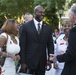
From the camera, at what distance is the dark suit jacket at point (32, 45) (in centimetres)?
653

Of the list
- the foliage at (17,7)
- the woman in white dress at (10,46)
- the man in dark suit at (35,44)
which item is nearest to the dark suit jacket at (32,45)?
the man in dark suit at (35,44)

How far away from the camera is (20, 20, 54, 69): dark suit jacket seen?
6.53 metres

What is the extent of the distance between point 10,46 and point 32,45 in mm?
533

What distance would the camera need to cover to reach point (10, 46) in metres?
6.21

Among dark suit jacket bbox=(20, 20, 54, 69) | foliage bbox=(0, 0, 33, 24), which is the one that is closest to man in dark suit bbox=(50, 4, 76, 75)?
dark suit jacket bbox=(20, 20, 54, 69)

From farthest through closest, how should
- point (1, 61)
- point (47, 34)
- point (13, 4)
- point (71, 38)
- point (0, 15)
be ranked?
point (0, 15) → point (13, 4) → point (47, 34) → point (1, 61) → point (71, 38)

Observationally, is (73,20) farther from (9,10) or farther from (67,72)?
(9,10)

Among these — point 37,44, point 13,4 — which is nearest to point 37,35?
point 37,44

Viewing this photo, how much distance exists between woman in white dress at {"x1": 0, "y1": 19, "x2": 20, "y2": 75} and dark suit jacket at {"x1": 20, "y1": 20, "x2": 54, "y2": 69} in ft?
0.67

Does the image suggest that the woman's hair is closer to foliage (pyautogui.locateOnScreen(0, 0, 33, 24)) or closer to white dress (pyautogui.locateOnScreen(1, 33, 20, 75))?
white dress (pyautogui.locateOnScreen(1, 33, 20, 75))

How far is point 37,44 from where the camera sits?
6.55 metres

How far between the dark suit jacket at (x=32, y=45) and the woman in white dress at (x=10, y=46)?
21 cm

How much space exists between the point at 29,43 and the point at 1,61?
72cm

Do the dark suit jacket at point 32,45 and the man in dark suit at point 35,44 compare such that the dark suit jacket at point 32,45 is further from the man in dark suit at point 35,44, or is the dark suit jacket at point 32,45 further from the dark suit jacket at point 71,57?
the dark suit jacket at point 71,57
